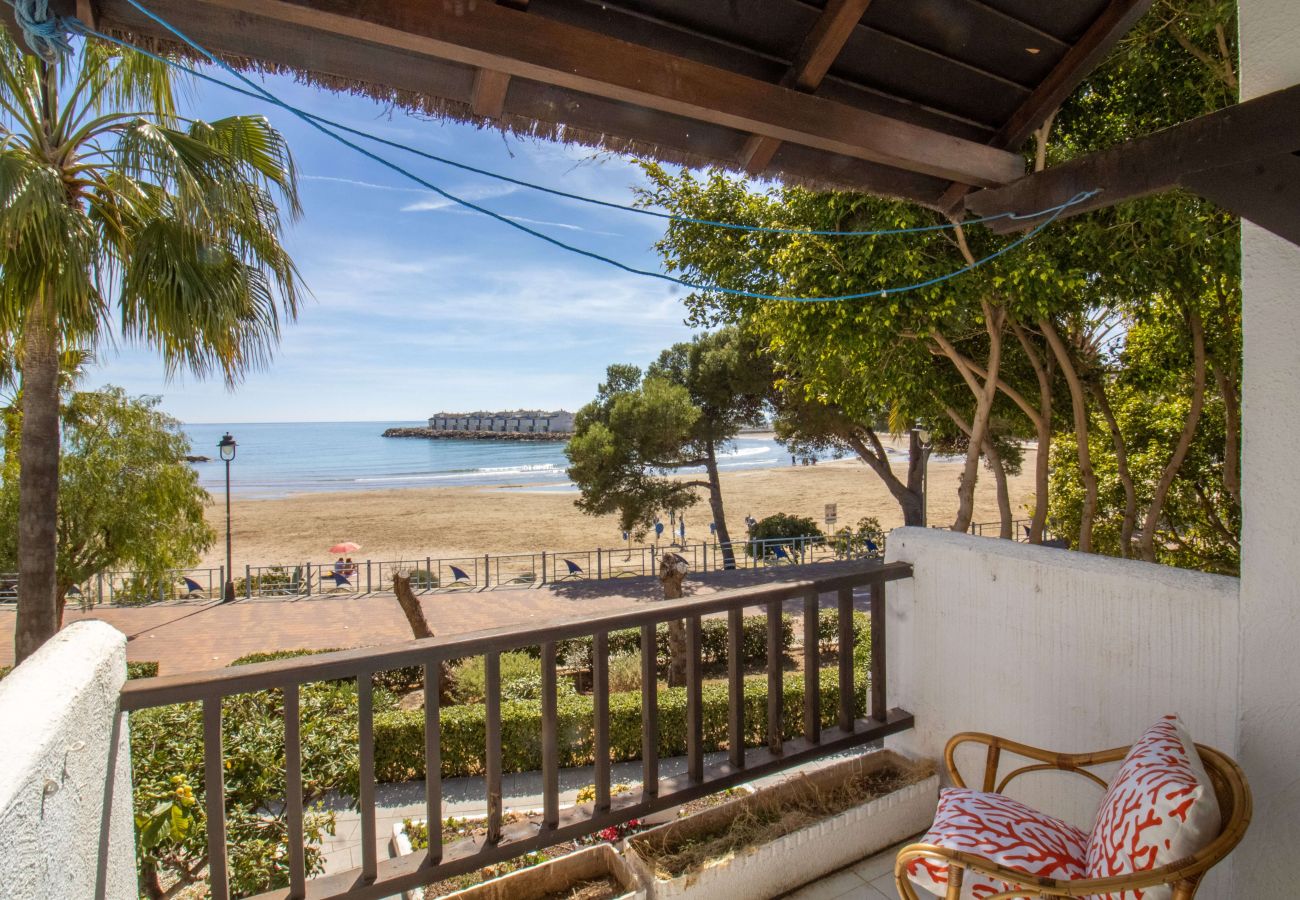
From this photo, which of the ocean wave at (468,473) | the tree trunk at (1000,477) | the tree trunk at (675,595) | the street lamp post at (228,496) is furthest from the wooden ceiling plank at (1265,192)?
the ocean wave at (468,473)

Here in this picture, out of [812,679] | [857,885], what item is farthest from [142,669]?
[857,885]

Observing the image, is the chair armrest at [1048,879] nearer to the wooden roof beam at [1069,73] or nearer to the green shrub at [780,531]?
the wooden roof beam at [1069,73]

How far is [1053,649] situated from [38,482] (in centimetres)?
543

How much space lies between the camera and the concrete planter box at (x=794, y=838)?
6.59 ft

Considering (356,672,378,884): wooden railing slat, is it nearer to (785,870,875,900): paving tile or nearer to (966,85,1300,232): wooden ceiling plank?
(785,870,875,900): paving tile

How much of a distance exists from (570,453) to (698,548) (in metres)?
4.98

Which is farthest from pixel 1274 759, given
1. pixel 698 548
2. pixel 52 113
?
pixel 698 548

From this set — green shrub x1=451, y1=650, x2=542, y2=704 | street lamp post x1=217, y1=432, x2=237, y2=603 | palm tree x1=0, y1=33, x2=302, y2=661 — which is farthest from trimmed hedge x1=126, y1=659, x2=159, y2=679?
street lamp post x1=217, y1=432, x2=237, y2=603

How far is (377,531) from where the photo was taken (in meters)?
22.7

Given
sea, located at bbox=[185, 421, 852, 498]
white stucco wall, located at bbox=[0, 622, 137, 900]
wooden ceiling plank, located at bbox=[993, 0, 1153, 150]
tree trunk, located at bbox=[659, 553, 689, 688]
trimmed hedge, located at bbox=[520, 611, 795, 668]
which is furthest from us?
sea, located at bbox=[185, 421, 852, 498]

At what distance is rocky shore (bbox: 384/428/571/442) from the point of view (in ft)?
205

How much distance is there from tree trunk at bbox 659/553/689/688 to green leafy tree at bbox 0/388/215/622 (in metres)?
6.99

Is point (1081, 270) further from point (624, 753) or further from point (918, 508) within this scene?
point (918, 508)

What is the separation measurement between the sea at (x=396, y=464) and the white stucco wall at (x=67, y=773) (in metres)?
25.5
